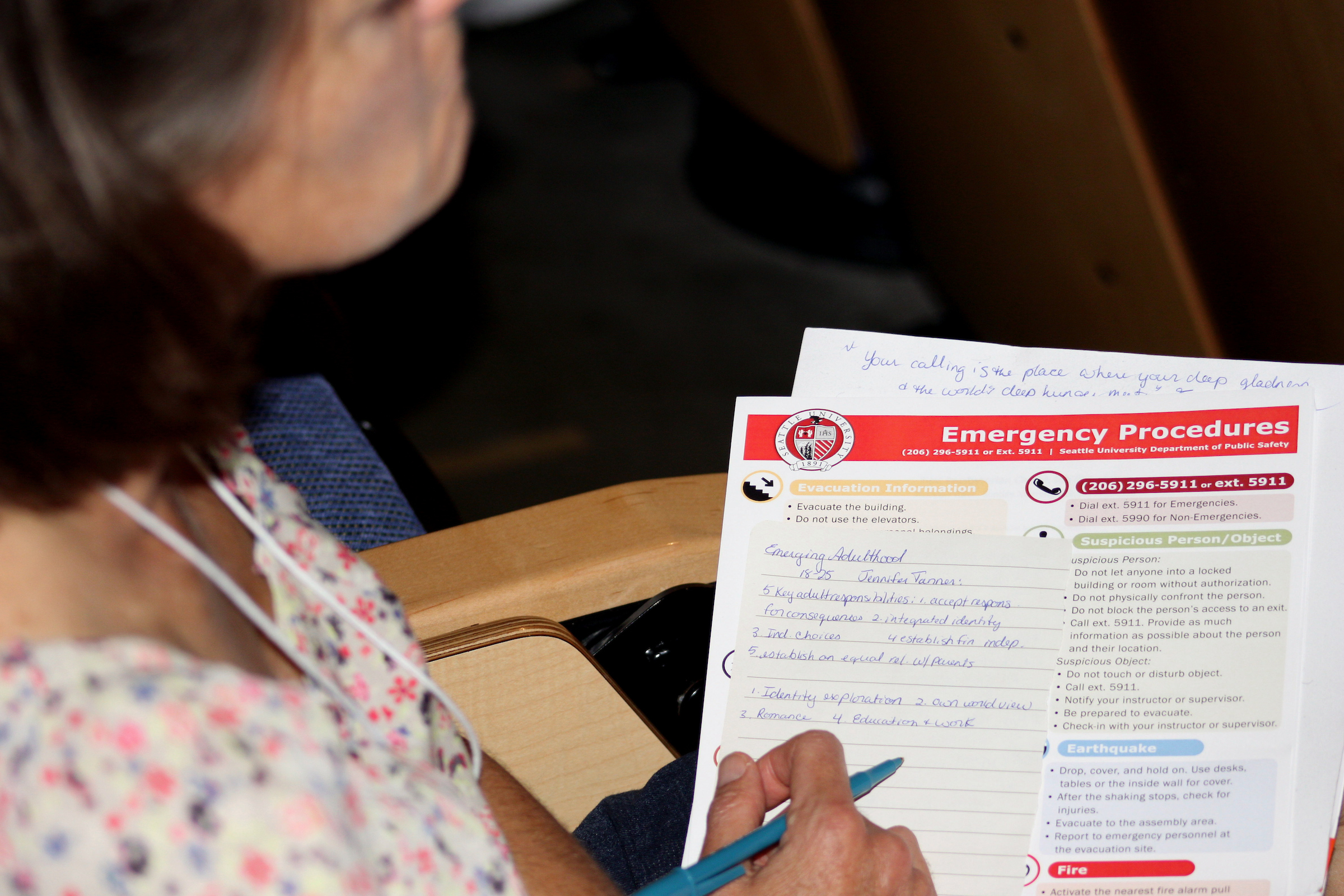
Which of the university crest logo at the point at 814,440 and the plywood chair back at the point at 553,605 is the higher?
the university crest logo at the point at 814,440

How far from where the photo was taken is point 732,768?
0.69m

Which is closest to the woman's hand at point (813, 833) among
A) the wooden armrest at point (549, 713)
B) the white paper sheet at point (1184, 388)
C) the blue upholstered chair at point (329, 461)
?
the wooden armrest at point (549, 713)

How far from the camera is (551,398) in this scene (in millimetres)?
2180

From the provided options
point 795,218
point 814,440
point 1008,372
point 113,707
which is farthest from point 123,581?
point 795,218

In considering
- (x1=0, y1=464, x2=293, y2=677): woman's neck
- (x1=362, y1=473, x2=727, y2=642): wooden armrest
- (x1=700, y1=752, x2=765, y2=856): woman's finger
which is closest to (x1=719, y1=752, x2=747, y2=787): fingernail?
(x1=700, y1=752, x2=765, y2=856): woman's finger

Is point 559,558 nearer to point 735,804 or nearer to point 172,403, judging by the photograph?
point 735,804

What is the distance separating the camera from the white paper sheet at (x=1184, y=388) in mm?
652

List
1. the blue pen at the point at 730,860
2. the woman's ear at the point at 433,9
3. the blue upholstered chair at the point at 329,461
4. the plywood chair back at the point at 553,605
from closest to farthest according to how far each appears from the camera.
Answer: the woman's ear at the point at 433,9 < the blue pen at the point at 730,860 < the plywood chair back at the point at 553,605 < the blue upholstered chair at the point at 329,461

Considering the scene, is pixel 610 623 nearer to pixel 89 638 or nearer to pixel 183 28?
pixel 89 638

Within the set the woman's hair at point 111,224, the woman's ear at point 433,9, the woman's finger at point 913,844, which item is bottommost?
the woman's finger at point 913,844

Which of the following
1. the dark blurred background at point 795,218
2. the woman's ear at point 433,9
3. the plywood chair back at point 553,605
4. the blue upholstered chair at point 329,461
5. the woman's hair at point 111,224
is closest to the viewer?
the woman's hair at point 111,224

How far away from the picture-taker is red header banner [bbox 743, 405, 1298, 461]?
2.24ft

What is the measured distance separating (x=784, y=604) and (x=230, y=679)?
346 millimetres

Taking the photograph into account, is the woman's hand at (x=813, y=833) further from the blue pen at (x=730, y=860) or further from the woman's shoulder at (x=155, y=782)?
the woman's shoulder at (x=155, y=782)
